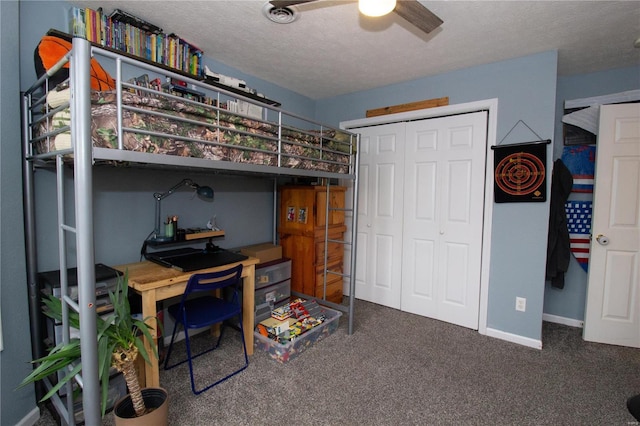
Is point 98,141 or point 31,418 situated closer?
point 98,141

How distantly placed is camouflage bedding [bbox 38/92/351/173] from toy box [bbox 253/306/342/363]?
53.3 inches

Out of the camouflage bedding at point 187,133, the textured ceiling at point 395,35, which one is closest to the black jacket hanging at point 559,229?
the textured ceiling at point 395,35

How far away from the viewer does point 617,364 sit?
7.69ft

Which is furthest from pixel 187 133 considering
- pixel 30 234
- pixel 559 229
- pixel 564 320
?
pixel 564 320

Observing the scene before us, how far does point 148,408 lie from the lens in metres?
1.55

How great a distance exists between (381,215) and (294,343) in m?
1.77

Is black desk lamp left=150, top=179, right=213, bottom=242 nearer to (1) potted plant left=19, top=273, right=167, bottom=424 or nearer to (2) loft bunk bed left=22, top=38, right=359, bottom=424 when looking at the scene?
(2) loft bunk bed left=22, top=38, right=359, bottom=424

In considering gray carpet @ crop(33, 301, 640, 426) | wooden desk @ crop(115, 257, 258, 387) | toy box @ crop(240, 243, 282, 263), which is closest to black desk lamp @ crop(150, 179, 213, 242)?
wooden desk @ crop(115, 257, 258, 387)

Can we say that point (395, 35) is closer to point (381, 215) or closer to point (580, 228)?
Result: point (381, 215)

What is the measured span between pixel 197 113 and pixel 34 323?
4.85 feet

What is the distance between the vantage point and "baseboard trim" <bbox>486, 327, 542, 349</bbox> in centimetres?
258

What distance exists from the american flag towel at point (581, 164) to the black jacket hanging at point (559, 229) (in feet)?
0.34

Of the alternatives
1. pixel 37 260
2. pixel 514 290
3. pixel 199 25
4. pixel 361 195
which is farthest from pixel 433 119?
pixel 37 260

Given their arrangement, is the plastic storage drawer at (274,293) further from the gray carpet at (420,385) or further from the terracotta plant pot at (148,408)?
the terracotta plant pot at (148,408)
